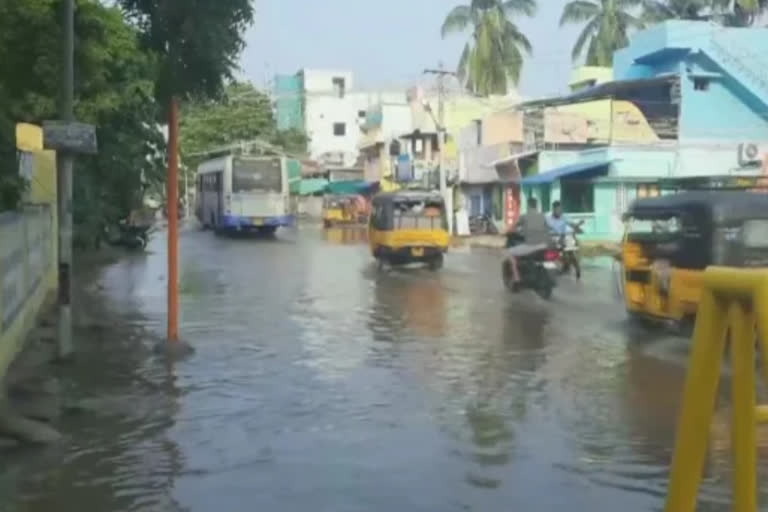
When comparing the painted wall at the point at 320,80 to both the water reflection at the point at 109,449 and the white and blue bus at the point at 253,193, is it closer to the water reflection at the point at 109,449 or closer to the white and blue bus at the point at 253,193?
the white and blue bus at the point at 253,193

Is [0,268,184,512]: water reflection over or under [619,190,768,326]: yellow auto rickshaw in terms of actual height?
under

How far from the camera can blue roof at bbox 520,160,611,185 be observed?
40.5 meters

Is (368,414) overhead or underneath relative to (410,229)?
underneath

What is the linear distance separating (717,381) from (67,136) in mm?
9476

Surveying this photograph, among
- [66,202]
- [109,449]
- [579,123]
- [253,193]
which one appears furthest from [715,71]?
[109,449]

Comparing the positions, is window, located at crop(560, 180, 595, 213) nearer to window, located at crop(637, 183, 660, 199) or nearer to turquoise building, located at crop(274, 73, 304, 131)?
window, located at crop(637, 183, 660, 199)

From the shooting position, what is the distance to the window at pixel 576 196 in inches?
1642

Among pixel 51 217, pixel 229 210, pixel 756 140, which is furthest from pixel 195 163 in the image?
pixel 51 217

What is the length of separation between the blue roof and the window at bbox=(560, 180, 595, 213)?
21.0 inches

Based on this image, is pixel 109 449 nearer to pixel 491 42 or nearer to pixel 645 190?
pixel 645 190

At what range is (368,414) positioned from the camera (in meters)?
9.81

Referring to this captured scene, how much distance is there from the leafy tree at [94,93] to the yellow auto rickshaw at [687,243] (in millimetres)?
6117

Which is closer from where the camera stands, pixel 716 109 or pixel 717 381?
pixel 717 381

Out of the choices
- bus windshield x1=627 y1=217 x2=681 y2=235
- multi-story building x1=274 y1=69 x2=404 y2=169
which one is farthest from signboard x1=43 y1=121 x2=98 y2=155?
multi-story building x1=274 y1=69 x2=404 y2=169
